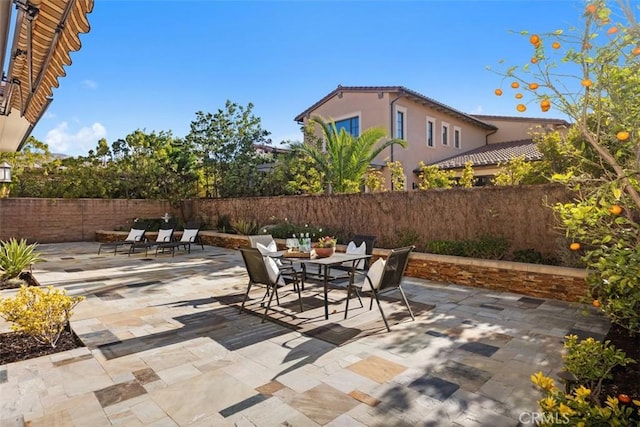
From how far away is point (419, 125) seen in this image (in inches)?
707

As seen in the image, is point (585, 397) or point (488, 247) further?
point (488, 247)

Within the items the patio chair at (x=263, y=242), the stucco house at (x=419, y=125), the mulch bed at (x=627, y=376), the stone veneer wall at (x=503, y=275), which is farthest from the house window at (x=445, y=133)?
the mulch bed at (x=627, y=376)

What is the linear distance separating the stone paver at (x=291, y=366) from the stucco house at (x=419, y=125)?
38.3ft

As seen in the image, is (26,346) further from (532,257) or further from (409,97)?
(409,97)

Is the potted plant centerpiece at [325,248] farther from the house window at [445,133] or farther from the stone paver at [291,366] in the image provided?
the house window at [445,133]

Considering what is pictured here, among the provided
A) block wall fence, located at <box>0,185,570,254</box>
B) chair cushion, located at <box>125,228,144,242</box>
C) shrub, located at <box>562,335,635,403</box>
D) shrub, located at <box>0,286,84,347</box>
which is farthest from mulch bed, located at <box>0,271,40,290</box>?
shrub, located at <box>562,335,635,403</box>

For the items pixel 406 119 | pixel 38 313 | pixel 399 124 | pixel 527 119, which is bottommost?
pixel 38 313

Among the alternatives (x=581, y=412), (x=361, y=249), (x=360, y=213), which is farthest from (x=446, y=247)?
(x=581, y=412)

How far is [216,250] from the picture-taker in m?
13.3

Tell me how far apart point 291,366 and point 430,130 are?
→ 17458 millimetres

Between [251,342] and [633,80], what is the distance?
427 centimetres

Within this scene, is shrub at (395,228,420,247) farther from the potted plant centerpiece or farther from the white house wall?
the white house wall

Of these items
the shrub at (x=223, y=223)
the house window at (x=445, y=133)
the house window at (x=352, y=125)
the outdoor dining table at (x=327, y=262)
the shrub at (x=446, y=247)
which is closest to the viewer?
the outdoor dining table at (x=327, y=262)

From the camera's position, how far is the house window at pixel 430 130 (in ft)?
61.0
